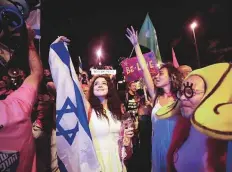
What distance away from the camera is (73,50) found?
862 inches

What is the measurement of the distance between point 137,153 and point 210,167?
16.3 feet

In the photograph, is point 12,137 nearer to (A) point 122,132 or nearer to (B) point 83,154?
(B) point 83,154

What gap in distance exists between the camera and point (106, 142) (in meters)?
3.73

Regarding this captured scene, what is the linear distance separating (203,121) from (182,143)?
0.79m

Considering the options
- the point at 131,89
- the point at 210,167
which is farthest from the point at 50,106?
the point at 131,89

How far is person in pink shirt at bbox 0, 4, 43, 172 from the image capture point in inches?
81.4

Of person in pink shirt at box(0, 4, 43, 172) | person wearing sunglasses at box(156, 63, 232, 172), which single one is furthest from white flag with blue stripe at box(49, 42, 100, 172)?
person wearing sunglasses at box(156, 63, 232, 172)

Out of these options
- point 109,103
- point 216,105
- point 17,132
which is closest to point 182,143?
point 216,105

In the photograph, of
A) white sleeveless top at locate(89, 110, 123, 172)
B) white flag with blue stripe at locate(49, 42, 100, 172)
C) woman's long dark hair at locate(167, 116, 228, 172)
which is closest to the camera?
woman's long dark hair at locate(167, 116, 228, 172)

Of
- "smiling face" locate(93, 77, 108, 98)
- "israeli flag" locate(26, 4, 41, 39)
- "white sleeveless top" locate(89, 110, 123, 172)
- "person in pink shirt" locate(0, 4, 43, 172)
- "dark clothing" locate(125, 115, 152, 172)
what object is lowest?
"dark clothing" locate(125, 115, 152, 172)

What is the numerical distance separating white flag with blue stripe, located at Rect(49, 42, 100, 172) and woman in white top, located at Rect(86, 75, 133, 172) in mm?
732

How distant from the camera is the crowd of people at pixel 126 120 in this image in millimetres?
1875

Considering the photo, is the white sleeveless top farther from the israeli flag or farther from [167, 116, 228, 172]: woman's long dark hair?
the israeli flag

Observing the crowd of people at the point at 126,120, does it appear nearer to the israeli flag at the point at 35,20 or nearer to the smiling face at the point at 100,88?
the smiling face at the point at 100,88
